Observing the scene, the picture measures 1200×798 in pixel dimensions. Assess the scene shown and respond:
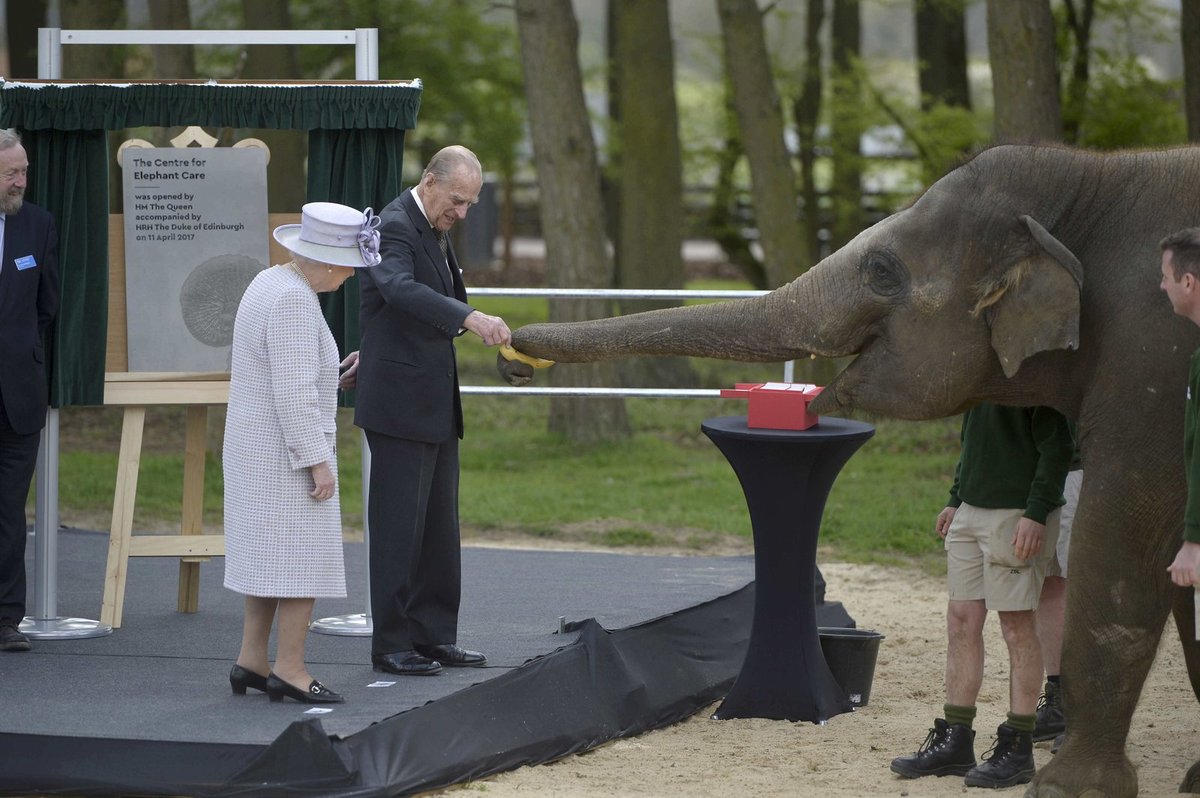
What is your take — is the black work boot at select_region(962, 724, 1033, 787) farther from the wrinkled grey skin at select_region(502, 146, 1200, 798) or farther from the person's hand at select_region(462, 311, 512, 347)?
the person's hand at select_region(462, 311, 512, 347)

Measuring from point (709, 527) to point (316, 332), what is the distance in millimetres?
5854

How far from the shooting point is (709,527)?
11.1m

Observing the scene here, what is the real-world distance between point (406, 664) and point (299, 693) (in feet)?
1.89

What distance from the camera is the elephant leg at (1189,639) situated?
5277 millimetres

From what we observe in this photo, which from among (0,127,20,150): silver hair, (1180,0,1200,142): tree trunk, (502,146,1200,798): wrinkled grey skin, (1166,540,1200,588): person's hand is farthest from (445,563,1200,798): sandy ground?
(1180,0,1200,142): tree trunk

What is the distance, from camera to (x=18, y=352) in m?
6.67

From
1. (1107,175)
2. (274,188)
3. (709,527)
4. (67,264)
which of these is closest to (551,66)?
(274,188)

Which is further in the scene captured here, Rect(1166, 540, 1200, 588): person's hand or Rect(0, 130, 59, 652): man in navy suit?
Rect(0, 130, 59, 652): man in navy suit

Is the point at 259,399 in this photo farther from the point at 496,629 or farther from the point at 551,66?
the point at 551,66

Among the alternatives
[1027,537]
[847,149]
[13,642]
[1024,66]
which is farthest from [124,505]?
[847,149]

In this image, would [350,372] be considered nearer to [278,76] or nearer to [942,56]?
[278,76]

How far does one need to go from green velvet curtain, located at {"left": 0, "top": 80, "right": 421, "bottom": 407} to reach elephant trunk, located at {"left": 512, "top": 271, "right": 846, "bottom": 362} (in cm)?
198

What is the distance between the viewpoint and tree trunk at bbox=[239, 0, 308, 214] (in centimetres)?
1412

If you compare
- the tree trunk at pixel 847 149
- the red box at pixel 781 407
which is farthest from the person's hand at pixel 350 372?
the tree trunk at pixel 847 149
